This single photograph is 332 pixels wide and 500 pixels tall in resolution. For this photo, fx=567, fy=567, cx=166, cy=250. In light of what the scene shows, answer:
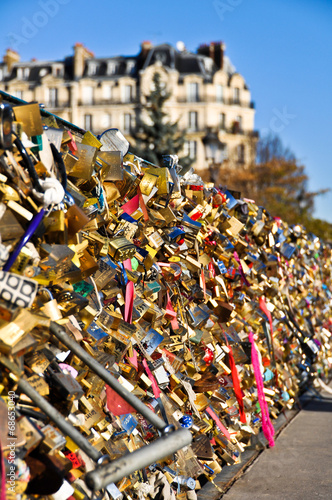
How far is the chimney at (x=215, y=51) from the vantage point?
5243 cm

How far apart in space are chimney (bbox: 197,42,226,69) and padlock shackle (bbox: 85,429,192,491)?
5355cm

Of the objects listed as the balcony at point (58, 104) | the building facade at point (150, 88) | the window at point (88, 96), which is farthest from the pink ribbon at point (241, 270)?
the balcony at point (58, 104)

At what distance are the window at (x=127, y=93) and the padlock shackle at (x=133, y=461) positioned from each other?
50.9 m

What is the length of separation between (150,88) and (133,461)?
163 ft

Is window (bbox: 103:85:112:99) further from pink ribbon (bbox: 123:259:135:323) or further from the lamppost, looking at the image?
pink ribbon (bbox: 123:259:135:323)

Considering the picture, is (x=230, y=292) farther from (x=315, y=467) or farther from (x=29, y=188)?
(x=29, y=188)

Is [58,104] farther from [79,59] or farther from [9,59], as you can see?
[9,59]

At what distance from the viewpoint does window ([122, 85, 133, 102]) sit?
50719mm

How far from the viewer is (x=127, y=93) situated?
50906 mm

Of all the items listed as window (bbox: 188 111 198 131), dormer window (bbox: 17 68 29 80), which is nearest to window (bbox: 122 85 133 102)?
window (bbox: 188 111 198 131)

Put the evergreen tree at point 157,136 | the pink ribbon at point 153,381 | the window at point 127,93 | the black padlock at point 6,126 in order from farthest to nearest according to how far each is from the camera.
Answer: the window at point 127,93 < the evergreen tree at point 157,136 < the pink ribbon at point 153,381 < the black padlock at point 6,126

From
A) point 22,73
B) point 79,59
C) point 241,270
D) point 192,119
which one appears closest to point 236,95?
point 192,119

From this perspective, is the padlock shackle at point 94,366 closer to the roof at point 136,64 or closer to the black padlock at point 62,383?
the black padlock at point 62,383

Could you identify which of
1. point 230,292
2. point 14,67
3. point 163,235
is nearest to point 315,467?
point 230,292
